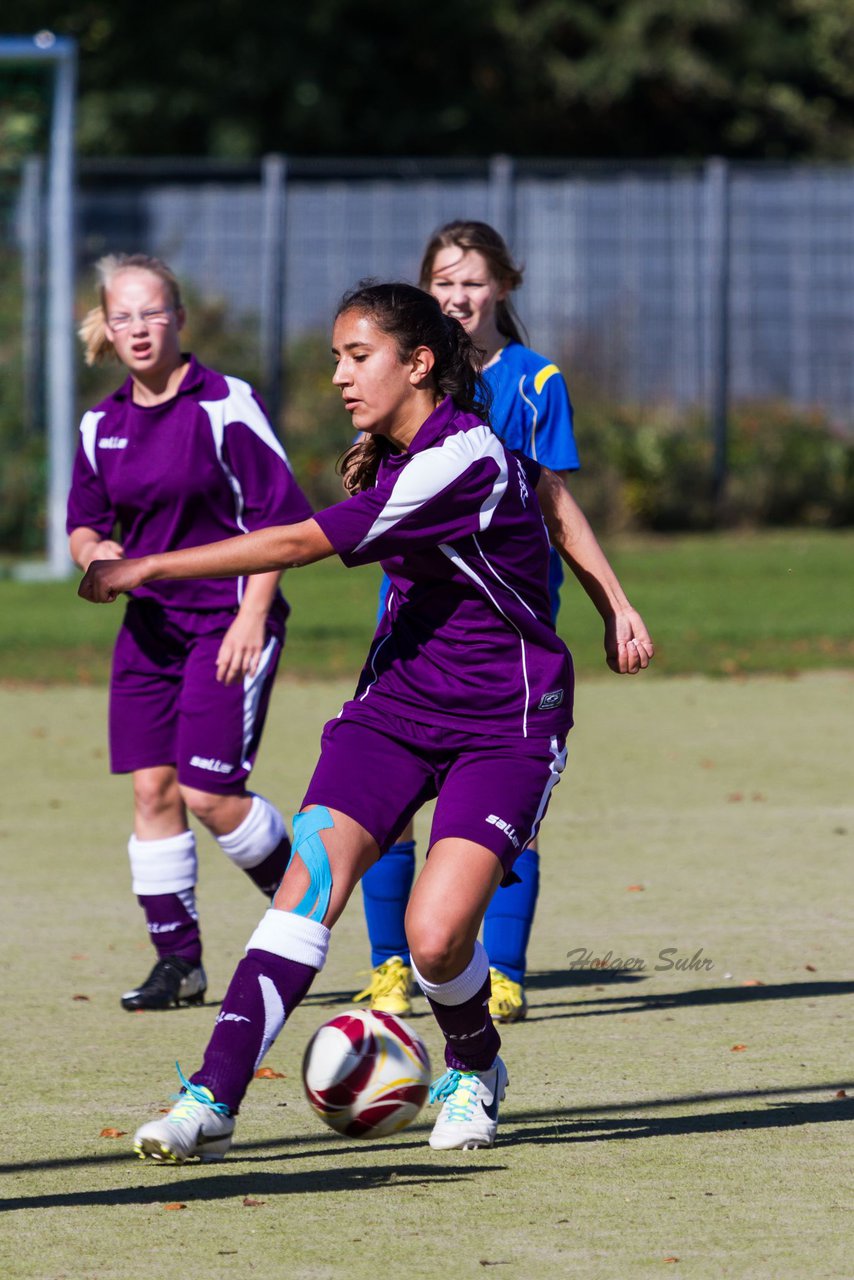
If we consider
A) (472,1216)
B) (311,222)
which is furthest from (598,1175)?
(311,222)

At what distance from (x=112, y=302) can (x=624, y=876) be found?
296cm

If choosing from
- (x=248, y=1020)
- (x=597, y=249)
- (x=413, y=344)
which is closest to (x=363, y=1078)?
(x=248, y=1020)

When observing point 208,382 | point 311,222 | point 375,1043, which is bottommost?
point 375,1043

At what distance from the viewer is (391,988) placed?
6.20 metres

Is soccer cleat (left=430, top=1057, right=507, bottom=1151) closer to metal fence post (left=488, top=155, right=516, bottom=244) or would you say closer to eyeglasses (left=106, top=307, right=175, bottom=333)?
eyeglasses (left=106, top=307, right=175, bottom=333)

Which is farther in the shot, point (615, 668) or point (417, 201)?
point (417, 201)

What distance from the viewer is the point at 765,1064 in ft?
18.3

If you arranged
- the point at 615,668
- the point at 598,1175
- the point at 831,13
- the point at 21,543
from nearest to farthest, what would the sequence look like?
the point at 598,1175, the point at 615,668, the point at 21,543, the point at 831,13

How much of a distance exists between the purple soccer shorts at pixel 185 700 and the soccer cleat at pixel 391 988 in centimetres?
66

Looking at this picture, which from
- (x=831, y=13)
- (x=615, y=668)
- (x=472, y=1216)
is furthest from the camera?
(x=831, y=13)

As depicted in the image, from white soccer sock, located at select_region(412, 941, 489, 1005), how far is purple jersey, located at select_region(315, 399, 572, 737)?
52 cm

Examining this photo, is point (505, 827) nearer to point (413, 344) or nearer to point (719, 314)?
point (413, 344)

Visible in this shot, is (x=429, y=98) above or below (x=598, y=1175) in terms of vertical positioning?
above

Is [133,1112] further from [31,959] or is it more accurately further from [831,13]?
[831,13]
